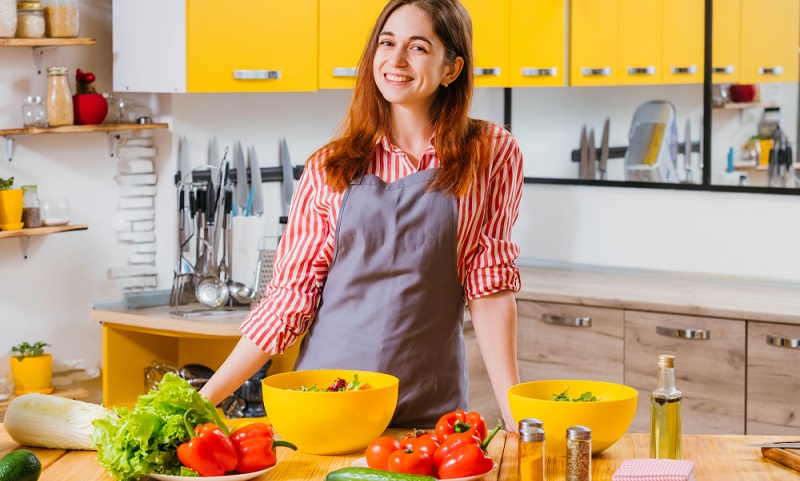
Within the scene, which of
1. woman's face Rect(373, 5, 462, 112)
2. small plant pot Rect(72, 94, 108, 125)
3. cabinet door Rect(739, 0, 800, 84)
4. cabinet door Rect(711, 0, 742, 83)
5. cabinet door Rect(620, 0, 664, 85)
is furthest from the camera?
cabinet door Rect(620, 0, 664, 85)

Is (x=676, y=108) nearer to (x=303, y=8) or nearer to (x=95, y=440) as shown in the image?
(x=303, y=8)

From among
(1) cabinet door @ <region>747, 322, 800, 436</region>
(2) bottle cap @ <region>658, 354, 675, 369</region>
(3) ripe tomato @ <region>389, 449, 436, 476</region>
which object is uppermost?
(2) bottle cap @ <region>658, 354, 675, 369</region>

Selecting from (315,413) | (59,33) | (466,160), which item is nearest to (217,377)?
(315,413)

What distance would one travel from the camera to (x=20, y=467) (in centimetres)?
166

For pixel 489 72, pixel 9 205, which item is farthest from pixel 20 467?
pixel 489 72

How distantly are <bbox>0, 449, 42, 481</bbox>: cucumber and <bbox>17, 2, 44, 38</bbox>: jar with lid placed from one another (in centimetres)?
212

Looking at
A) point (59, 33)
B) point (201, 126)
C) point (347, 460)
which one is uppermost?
point (59, 33)

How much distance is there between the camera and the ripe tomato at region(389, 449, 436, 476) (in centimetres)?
167

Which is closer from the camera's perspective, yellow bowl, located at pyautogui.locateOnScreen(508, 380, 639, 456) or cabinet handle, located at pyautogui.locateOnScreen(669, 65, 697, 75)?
yellow bowl, located at pyautogui.locateOnScreen(508, 380, 639, 456)

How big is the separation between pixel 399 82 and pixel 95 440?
36.3 inches

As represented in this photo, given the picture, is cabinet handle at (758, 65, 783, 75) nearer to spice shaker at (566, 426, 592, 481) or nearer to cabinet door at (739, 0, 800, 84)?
cabinet door at (739, 0, 800, 84)

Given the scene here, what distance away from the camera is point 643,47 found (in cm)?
429

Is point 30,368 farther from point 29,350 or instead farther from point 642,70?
point 642,70

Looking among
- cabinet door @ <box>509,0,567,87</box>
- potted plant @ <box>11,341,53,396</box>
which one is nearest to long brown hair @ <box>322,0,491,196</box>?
potted plant @ <box>11,341,53,396</box>
